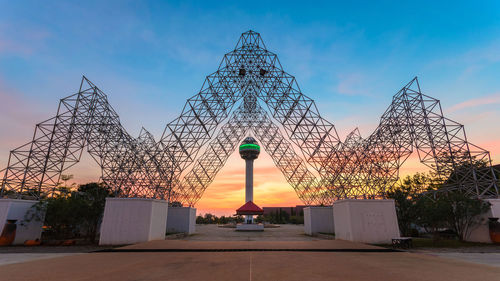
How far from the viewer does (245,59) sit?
88.4ft

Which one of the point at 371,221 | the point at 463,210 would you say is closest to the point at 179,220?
the point at 371,221

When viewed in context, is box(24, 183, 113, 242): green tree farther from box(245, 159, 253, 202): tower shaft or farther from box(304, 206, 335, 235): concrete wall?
box(245, 159, 253, 202): tower shaft

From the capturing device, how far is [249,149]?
68.6 metres

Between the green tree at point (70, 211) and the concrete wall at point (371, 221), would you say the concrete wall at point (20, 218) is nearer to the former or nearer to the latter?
the green tree at point (70, 211)

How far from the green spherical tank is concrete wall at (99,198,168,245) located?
1941 inches

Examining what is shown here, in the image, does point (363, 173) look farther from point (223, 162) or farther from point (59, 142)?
point (59, 142)

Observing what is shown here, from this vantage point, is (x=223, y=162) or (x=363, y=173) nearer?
(x=363, y=173)

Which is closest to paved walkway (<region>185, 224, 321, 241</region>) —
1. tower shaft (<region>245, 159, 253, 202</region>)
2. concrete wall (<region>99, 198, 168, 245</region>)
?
concrete wall (<region>99, 198, 168, 245</region>)

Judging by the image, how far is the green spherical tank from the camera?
68.7 metres

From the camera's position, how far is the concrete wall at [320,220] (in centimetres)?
2902

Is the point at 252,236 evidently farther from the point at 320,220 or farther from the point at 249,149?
the point at 249,149
